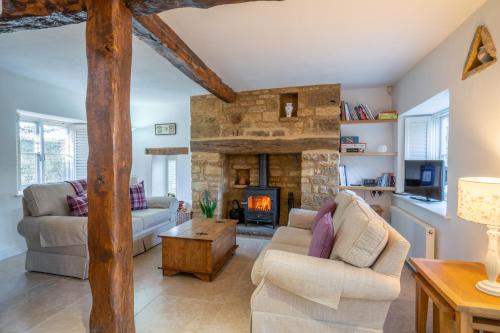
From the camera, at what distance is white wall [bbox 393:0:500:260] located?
177 cm

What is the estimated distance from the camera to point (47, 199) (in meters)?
2.92

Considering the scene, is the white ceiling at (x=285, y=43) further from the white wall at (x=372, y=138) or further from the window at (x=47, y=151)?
the window at (x=47, y=151)

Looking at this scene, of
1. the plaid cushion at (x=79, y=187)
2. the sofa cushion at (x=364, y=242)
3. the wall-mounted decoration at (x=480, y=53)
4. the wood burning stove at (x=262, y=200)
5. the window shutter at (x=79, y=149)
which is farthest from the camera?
the window shutter at (x=79, y=149)

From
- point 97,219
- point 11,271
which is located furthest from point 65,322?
point 11,271

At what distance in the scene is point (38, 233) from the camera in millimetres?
2691

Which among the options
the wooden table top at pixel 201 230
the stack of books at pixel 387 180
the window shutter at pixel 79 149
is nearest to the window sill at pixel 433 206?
the stack of books at pixel 387 180

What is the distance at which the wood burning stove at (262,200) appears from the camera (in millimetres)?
4227

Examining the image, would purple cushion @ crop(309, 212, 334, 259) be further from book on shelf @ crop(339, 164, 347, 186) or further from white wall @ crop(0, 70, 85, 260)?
white wall @ crop(0, 70, 85, 260)

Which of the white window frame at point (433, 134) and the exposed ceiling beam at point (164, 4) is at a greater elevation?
the exposed ceiling beam at point (164, 4)

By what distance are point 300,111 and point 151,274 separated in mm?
3017

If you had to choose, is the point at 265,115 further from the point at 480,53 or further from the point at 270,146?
the point at 480,53

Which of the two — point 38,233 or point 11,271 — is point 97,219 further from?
point 11,271

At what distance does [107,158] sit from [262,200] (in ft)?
10.2

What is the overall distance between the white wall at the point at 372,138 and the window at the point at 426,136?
1.19 ft
